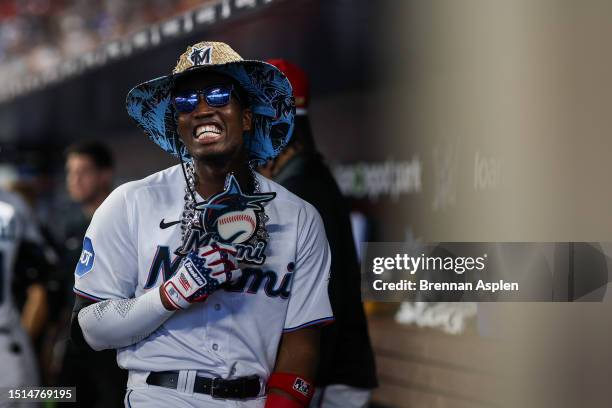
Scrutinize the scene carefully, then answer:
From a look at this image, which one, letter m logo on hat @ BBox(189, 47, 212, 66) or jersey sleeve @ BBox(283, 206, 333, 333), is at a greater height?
letter m logo on hat @ BBox(189, 47, 212, 66)

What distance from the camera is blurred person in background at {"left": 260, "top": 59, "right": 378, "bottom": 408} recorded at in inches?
128

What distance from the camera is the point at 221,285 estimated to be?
236cm

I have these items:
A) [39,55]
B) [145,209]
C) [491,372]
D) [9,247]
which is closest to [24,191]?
[39,55]

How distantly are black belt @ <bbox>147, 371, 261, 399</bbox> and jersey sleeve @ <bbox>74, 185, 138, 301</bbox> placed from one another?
212 mm

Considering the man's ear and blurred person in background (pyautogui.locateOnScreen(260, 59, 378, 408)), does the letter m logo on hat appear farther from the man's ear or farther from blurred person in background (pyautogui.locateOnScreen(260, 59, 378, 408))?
blurred person in background (pyautogui.locateOnScreen(260, 59, 378, 408))

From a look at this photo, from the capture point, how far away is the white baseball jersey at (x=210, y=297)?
246 centimetres

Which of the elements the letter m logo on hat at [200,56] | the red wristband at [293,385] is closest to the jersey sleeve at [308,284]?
the red wristband at [293,385]

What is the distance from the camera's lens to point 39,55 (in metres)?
8.09

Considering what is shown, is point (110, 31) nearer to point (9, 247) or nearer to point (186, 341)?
point (9, 247)

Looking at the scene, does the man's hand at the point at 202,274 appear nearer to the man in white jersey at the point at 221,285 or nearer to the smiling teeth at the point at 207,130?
the man in white jersey at the point at 221,285

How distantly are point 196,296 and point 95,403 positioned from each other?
224 cm

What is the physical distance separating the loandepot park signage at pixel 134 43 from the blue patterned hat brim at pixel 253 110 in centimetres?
122
